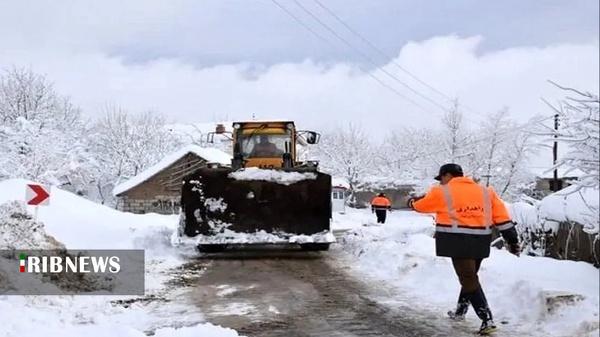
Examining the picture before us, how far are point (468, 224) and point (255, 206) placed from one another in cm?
682

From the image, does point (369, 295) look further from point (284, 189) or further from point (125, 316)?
point (284, 189)

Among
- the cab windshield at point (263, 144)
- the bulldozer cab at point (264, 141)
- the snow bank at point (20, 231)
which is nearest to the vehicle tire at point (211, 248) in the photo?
the bulldozer cab at point (264, 141)

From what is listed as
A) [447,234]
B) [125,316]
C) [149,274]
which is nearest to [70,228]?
[149,274]

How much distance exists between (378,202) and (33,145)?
52.9 feet

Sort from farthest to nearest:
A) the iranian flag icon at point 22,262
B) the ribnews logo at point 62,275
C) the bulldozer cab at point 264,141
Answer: the bulldozer cab at point 264,141, the iranian flag icon at point 22,262, the ribnews logo at point 62,275

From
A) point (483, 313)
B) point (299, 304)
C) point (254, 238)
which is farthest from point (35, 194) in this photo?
point (483, 313)

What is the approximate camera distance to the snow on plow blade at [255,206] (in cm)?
1198

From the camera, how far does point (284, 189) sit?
1216 cm

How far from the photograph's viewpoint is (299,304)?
279 inches

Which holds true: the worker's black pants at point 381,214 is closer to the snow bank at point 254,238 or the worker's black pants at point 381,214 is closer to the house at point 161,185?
the snow bank at point 254,238

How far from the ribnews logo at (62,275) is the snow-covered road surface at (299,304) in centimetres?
98

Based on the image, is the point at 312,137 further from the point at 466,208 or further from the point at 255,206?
the point at 466,208

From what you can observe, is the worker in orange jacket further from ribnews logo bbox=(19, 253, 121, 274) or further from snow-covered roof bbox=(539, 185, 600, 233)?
ribnews logo bbox=(19, 253, 121, 274)

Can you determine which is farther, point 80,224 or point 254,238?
point 80,224
